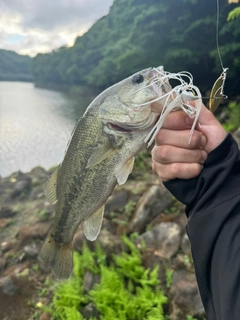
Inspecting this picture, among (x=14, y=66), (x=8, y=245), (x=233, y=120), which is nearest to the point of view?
(x=8, y=245)

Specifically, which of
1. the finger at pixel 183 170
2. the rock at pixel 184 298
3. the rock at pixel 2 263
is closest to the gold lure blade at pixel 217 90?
the finger at pixel 183 170

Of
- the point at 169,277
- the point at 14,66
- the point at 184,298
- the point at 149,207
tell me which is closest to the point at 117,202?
the point at 149,207

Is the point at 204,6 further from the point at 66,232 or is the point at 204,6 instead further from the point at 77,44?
the point at 66,232

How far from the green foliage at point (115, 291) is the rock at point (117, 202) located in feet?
3.89

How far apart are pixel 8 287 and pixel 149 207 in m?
2.39

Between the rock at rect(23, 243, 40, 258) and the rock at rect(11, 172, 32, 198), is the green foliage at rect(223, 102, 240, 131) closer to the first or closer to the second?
the rock at rect(23, 243, 40, 258)

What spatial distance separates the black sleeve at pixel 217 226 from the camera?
3.45 feet

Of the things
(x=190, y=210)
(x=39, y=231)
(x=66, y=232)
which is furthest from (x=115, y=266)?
(x=190, y=210)

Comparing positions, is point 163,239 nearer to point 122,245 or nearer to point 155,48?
point 122,245

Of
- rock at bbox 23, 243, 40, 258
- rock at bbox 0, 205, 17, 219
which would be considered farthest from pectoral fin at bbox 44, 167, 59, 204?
rock at bbox 0, 205, 17, 219

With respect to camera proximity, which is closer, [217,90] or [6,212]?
[217,90]

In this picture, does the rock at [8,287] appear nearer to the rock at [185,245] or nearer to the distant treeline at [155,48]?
the rock at [185,245]

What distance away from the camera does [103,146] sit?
56.9 inches

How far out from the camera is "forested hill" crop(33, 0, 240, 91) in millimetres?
9461
